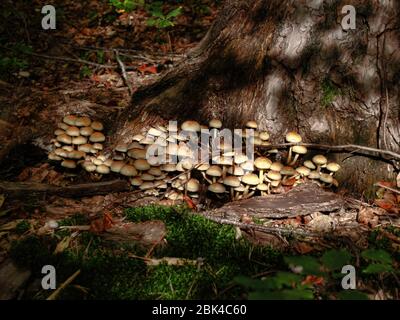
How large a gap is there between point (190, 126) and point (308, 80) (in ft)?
4.71

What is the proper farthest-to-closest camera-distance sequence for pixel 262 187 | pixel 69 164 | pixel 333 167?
pixel 69 164 → pixel 333 167 → pixel 262 187

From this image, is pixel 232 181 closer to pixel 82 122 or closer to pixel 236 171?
pixel 236 171

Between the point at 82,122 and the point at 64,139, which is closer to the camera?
the point at 64,139

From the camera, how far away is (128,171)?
458cm

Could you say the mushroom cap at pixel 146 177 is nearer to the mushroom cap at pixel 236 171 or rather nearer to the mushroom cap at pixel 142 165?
the mushroom cap at pixel 142 165

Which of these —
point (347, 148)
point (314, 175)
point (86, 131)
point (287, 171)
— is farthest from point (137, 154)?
point (347, 148)

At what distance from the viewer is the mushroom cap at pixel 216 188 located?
4.42 meters

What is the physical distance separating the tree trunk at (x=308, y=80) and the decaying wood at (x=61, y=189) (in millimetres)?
736

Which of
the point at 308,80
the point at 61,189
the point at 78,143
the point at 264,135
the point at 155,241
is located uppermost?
the point at 308,80

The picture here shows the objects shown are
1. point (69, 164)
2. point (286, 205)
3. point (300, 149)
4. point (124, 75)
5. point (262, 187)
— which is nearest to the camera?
point (286, 205)

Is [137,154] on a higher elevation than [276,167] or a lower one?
higher

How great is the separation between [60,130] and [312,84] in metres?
3.12

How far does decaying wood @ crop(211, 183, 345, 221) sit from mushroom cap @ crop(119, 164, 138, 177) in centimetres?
104
